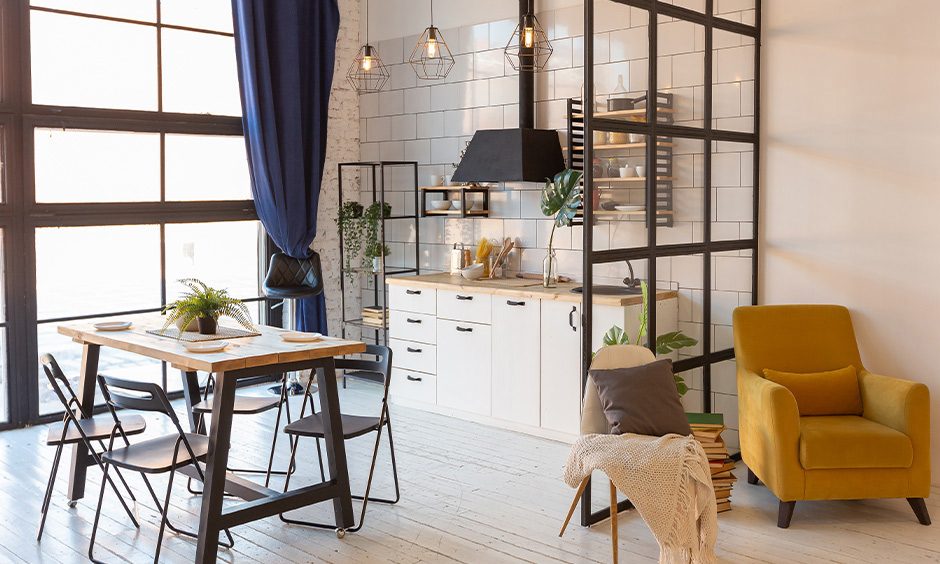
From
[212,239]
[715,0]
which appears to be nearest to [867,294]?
[715,0]

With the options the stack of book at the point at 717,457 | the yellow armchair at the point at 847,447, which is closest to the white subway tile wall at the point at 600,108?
the stack of book at the point at 717,457

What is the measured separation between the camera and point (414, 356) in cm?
668

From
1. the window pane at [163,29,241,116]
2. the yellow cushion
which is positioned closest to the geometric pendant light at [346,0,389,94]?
the window pane at [163,29,241,116]

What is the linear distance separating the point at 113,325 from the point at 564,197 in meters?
2.98

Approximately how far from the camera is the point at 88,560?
3.92 m

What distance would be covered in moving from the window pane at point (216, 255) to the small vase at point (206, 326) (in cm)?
246

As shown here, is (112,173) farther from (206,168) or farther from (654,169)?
(654,169)

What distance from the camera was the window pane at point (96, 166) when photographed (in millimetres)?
6301

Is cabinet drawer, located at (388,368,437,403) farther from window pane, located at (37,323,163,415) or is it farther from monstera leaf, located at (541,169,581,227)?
window pane, located at (37,323,163,415)

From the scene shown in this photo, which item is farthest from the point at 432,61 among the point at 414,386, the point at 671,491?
the point at 671,491

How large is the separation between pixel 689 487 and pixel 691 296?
1598 mm

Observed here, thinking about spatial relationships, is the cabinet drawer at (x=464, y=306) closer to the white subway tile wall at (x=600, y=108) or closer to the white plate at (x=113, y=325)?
the white subway tile wall at (x=600, y=108)

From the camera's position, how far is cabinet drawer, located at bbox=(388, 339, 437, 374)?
6555 mm

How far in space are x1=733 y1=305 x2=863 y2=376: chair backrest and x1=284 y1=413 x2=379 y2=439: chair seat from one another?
209cm
